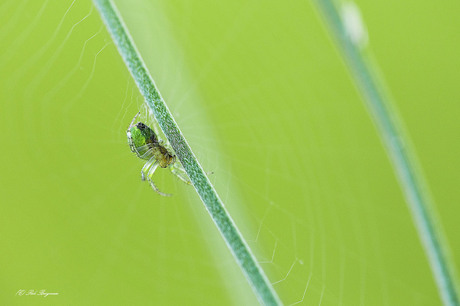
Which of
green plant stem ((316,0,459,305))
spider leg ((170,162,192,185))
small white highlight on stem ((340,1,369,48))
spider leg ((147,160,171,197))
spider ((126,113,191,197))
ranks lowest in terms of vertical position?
green plant stem ((316,0,459,305))

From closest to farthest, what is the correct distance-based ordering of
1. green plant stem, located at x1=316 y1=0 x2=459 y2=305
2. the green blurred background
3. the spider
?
1. green plant stem, located at x1=316 y1=0 x2=459 y2=305
2. the spider
3. the green blurred background

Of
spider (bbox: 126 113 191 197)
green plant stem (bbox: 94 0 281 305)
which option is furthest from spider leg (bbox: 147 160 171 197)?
green plant stem (bbox: 94 0 281 305)

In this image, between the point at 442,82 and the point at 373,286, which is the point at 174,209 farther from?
the point at 442,82

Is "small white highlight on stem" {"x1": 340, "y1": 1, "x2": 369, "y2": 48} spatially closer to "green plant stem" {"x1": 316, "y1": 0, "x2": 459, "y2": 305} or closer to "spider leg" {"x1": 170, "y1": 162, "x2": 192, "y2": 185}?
"green plant stem" {"x1": 316, "y1": 0, "x2": 459, "y2": 305}

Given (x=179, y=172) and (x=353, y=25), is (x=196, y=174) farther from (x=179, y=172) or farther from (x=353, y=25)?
(x=179, y=172)

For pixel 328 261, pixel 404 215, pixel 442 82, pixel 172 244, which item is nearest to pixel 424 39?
pixel 442 82

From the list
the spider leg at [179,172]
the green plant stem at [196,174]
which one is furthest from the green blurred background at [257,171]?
the green plant stem at [196,174]

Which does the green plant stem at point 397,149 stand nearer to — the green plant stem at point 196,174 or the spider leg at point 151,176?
the green plant stem at point 196,174

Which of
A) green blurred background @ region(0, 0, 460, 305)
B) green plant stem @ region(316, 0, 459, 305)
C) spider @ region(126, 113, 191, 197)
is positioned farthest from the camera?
green blurred background @ region(0, 0, 460, 305)
